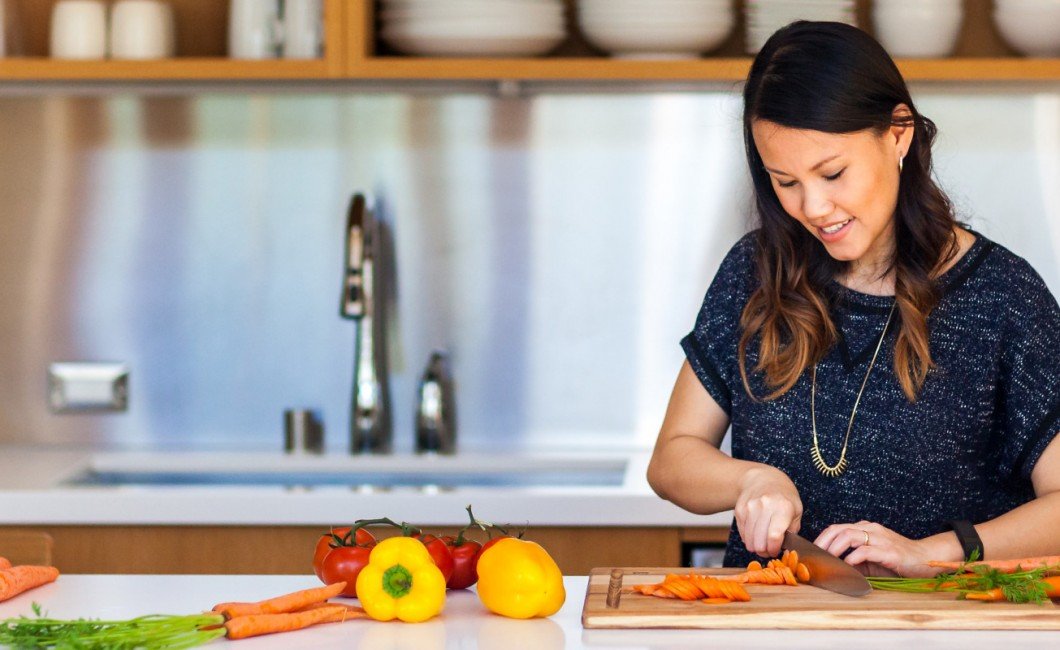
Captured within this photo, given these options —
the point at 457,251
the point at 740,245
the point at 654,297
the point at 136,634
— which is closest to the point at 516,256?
the point at 457,251

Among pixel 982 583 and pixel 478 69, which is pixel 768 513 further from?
pixel 478 69

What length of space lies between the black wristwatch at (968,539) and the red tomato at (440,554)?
599mm

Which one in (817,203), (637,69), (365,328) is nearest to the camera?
(817,203)

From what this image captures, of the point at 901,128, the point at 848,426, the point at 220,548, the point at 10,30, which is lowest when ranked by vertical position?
the point at 220,548

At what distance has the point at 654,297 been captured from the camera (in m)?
2.93

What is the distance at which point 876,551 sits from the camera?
158 cm

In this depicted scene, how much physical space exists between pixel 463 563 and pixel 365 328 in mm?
1313

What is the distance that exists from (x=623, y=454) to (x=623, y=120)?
0.69 m

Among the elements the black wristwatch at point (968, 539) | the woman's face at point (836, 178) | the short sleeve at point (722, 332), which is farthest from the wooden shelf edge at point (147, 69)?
the black wristwatch at point (968, 539)

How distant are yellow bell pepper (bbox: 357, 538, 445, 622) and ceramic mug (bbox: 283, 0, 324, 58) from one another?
1.45 metres

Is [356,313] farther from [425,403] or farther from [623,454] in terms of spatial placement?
[623,454]

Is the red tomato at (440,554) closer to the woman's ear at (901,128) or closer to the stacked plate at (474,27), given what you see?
the woman's ear at (901,128)

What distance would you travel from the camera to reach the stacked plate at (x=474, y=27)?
2.59 meters

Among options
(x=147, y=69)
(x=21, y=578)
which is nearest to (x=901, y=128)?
(x=21, y=578)
